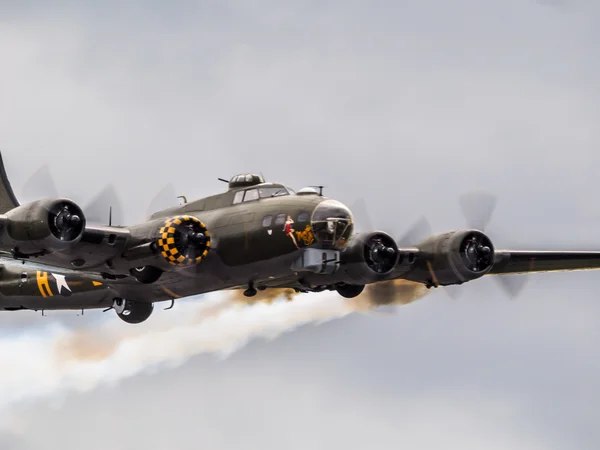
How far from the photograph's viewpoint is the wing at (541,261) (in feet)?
143

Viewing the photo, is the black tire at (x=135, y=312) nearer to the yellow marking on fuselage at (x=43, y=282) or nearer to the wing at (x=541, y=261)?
the yellow marking on fuselage at (x=43, y=282)

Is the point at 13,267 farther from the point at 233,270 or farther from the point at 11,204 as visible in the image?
the point at 233,270

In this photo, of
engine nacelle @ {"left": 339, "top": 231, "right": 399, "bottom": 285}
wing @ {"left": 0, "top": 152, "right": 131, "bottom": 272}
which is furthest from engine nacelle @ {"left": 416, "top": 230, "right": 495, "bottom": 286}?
wing @ {"left": 0, "top": 152, "right": 131, "bottom": 272}

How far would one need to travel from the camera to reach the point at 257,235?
37.6m

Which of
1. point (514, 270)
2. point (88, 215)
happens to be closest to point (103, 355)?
point (88, 215)

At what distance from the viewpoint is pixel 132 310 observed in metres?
41.7

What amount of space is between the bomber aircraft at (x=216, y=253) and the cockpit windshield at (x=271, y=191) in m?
0.03

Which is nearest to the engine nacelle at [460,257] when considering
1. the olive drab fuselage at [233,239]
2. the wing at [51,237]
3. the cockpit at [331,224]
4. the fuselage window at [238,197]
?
the olive drab fuselage at [233,239]

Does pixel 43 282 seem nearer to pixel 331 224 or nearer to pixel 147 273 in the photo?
pixel 147 273

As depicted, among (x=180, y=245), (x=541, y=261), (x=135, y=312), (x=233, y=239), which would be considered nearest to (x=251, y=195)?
(x=233, y=239)

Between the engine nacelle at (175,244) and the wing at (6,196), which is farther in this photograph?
the wing at (6,196)

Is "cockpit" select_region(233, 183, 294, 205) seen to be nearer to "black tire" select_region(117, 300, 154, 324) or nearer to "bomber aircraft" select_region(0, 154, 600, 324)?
"bomber aircraft" select_region(0, 154, 600, 324)

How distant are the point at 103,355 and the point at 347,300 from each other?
949 cm

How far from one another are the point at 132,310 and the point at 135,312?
0.41ft
